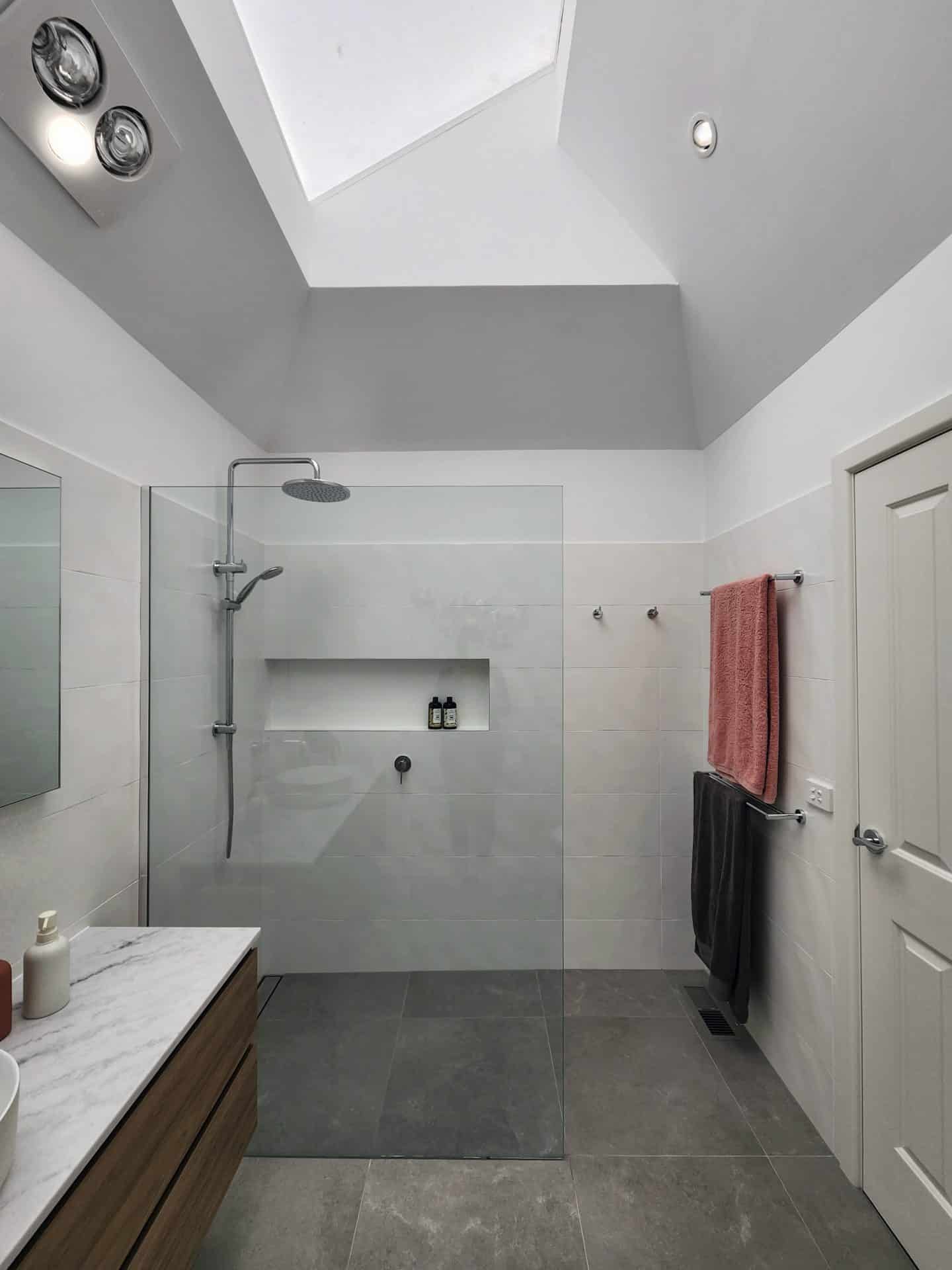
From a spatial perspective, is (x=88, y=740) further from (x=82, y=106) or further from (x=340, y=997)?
(x=82, y=106)

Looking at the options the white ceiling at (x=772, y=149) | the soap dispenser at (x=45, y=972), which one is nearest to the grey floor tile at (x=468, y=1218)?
the soap dispenser at (x=45, y=972)

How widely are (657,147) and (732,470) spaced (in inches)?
43.0

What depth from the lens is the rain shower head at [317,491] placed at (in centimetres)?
169

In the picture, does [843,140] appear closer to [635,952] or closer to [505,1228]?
[505,1228]

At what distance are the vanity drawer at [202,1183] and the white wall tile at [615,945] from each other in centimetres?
155

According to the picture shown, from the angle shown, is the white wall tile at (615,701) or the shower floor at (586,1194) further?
the white wall tile at (615,701)

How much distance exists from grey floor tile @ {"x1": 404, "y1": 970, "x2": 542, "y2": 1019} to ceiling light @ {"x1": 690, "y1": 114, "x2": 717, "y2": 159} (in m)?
2.28

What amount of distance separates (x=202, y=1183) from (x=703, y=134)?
259 centimetres

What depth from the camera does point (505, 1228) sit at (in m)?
1.47

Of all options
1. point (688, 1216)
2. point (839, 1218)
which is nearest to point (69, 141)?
point (688, 1216)

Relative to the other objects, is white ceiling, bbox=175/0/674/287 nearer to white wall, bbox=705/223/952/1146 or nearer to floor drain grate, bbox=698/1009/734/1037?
white wall, bbox=705/223/952/1146

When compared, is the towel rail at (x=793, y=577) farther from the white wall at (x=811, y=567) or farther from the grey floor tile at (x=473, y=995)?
the grey floor tile at (x=473, y=995)

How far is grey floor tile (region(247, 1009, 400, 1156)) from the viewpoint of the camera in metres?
1.67

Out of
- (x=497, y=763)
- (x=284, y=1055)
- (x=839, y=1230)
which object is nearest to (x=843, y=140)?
(x=497, y=763)
